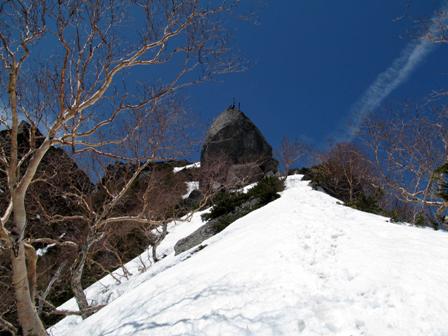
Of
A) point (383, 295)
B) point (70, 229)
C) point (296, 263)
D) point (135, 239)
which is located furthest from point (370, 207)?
point (70, 229)

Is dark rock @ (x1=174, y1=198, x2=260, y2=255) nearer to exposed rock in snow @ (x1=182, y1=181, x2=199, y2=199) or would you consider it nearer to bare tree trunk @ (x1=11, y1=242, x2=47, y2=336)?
bare tree trunk @ (x1=11, y1=242, x2=47, y2=336)

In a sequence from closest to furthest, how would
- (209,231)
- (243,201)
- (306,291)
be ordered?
(306,291) < (209,231) < (243,201)

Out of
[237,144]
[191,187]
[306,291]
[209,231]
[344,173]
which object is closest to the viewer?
[306,291]

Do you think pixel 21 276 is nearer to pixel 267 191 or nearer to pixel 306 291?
pixel 306 291

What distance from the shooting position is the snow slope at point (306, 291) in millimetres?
3148

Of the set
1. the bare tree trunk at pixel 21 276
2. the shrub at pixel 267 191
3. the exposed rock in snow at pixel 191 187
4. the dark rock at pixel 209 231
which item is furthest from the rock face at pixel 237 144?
the bare tree trunk at pixel 21 276

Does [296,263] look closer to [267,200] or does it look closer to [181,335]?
[181,335]

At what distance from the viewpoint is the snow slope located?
3.15 meters

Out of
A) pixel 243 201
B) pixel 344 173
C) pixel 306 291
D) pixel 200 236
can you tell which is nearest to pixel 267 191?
pixel 243 201

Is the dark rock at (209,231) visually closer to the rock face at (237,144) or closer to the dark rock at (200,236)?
the dark rock at (200,236)

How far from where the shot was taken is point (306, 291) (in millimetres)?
3795

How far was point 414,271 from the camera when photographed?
12.8 feet

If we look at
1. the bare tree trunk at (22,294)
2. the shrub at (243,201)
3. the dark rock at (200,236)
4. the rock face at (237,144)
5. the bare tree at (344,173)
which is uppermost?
the rock face at (237,144)

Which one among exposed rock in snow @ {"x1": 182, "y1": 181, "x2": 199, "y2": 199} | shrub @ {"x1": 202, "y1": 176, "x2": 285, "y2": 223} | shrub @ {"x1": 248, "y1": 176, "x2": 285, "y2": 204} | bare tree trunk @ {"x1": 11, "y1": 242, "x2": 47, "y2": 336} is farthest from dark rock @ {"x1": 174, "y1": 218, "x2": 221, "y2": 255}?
exposed rock in snow @ {"x1": 182, "y1": 181, "x2": 199, "y2": 199}
